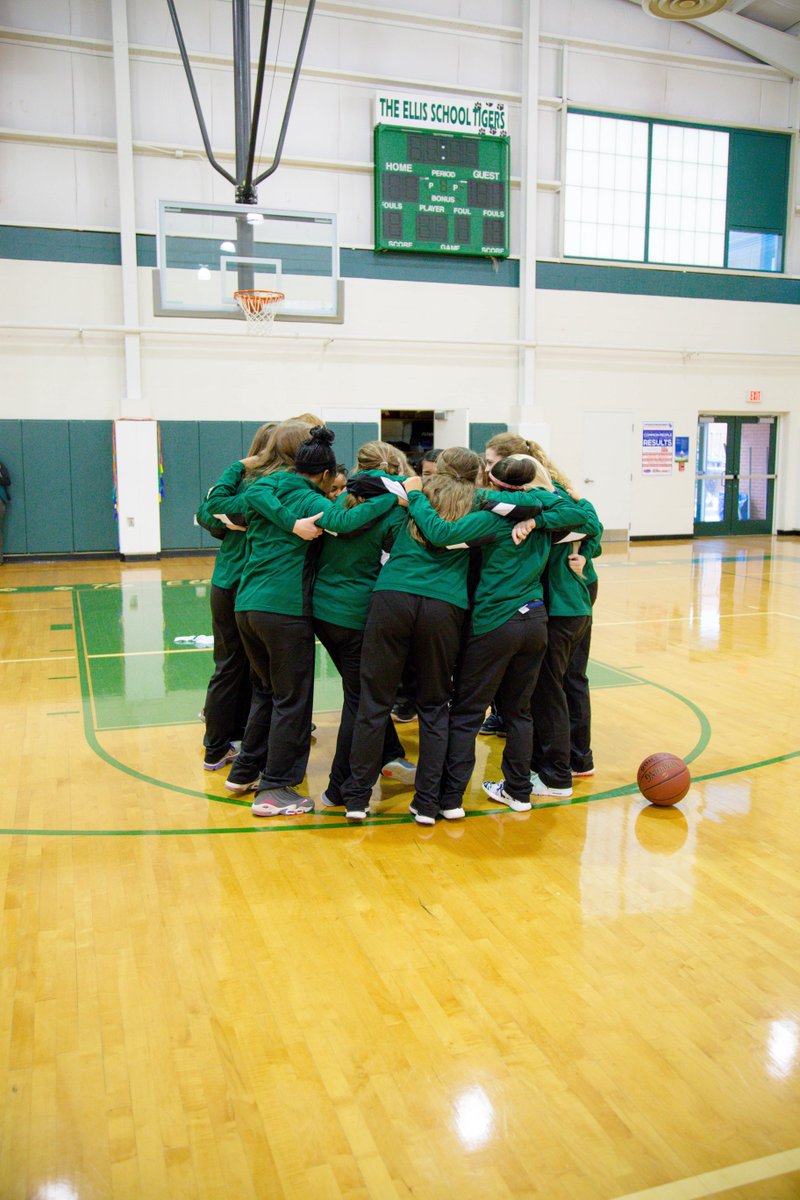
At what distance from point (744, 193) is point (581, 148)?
3337mm

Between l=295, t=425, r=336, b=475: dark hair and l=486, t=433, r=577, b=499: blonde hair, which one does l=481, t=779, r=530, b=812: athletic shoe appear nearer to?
l=486, t=433, r=577, b=499: blonde hair

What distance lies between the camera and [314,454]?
177 inches

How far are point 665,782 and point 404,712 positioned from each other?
2.00 m

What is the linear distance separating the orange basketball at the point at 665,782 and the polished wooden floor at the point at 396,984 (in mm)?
96

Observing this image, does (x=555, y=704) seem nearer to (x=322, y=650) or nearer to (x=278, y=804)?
(x=278, y=804)

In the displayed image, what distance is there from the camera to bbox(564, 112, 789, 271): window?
54.2 ft

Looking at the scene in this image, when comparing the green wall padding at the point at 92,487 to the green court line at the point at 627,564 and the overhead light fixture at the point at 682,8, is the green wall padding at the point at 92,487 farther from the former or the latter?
the overhead light fixture at the point at 682,8

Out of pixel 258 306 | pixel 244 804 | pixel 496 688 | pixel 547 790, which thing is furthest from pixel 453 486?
pixel 258 306

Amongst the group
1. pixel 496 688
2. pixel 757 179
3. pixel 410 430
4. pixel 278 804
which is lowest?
pixel 278 804

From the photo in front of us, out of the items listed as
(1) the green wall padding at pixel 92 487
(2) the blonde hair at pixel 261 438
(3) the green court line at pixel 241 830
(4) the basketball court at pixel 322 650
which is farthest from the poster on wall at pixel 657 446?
(3) the green court line at pixel 241 830

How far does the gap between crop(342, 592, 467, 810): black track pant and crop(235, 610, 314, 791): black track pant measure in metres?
0.29

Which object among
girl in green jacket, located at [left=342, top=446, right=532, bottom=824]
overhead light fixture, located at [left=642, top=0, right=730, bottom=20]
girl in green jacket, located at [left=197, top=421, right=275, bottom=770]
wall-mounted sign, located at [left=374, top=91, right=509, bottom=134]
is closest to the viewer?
girl in green jacket, located at [left=342, top=446, right=532, bottom=824]

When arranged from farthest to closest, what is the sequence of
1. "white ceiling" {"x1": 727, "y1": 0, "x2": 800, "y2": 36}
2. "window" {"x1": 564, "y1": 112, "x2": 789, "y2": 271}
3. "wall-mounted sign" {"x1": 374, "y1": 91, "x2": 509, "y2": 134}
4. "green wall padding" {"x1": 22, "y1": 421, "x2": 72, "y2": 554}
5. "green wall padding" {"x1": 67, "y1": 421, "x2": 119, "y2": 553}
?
"window" {"x1": 564, "y1": 112, "x2": 789, "y2": 271}
"white ceiling" {"x1": 727, "y1": 0, "x2": 800, "y2": 36}
"wall-mounted sign" {"x1": 374, "y1": 91, "x2": 509, "y2": 134}
"green wall padding" {"x1": 67, "y1": 421, "x2": 119, "y2": 553}
"green wall padding" {"x1": 22, "y1": 421, "x2": 72, "y2": 554}

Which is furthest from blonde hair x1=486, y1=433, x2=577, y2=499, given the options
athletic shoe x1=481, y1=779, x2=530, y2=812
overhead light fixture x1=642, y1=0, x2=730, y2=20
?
overhead light fixture x1=642, y1=0, x2=730, y2=20
